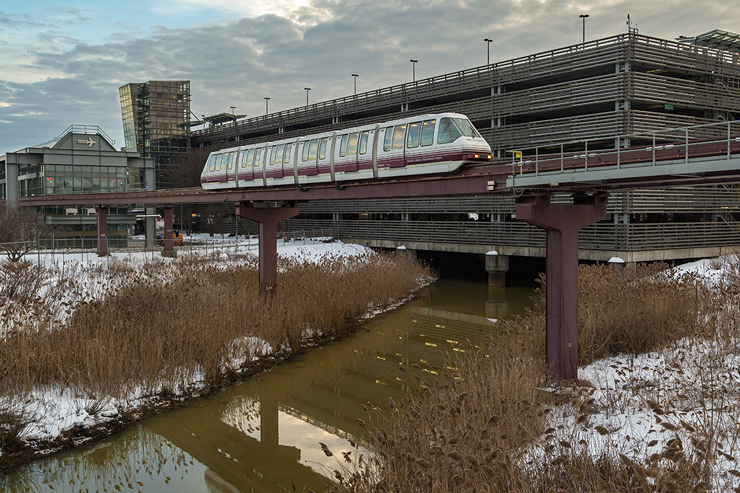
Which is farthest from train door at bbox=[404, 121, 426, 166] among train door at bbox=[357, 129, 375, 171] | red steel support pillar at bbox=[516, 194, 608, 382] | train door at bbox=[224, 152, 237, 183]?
train door at bbox=[224, 152, 237, 183]

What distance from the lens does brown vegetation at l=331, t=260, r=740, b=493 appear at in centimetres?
736

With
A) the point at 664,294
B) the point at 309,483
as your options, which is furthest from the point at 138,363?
the point at 664,294

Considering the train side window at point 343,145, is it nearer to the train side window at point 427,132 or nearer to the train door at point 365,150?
the train door at point 365,150

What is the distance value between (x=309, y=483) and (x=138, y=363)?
6.22m

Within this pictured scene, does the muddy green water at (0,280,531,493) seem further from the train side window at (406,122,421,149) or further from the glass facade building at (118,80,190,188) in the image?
the glass facade building at (118,80,190,188)

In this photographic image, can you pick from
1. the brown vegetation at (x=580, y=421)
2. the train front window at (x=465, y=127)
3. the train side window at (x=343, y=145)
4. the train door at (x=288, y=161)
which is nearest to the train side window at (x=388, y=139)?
the train side window at (x=343, y=145)

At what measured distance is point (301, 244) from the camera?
1745 inches

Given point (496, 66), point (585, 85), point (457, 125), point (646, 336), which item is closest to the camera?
point (646, 336)

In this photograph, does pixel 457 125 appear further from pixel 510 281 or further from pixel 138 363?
pixel 510 281

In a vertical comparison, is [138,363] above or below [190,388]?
above

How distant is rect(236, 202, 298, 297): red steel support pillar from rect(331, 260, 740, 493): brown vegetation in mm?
8789

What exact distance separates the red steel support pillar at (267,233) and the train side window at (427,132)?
687 centimetres

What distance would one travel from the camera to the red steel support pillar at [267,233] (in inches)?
953

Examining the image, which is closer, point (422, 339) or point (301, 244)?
point (422, 339)
